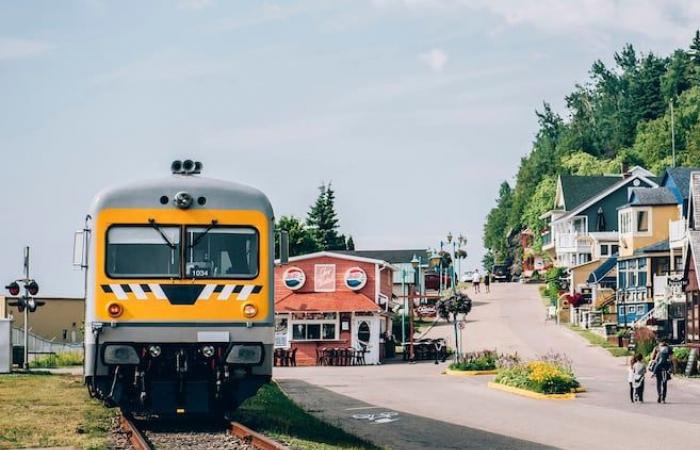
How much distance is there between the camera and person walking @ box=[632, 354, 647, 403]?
101 feet

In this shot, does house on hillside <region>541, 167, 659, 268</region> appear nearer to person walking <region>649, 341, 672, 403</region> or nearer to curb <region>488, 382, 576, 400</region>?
curb <region>488, 382, 576, 400</region>

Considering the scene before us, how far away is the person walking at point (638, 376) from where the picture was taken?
30.7 m

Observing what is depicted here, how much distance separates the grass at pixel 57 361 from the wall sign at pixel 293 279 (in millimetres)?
10491

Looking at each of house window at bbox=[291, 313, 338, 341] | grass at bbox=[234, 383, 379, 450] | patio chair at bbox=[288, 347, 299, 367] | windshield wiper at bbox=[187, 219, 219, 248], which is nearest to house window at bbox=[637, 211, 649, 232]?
house window at bbox=[291, 313, 338, 341]

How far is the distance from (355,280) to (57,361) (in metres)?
14.9

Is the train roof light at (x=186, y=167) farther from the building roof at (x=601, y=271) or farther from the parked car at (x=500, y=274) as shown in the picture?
the parked car at (x=500, y=274)

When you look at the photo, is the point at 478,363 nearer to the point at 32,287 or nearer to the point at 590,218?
the point at 32,287

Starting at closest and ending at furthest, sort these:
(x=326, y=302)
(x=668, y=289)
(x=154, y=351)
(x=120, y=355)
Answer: (x=120, y=355) < (x=154, y=351) < (x=668, y=289) < (x=326, y=302)

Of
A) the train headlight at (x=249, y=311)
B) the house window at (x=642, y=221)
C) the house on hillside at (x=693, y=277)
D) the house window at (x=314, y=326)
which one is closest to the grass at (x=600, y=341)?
the house on hillside at (x=693, y=277)

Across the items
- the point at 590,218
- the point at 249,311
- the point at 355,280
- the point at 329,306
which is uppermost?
the point at 590,218

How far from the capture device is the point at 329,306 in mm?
58188

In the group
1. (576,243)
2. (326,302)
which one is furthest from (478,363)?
(576,243)

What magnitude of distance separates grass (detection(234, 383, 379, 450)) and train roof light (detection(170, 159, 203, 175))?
4.12 m

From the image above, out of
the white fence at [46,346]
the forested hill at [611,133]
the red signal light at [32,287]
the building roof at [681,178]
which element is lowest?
the white fence at [46,346]
